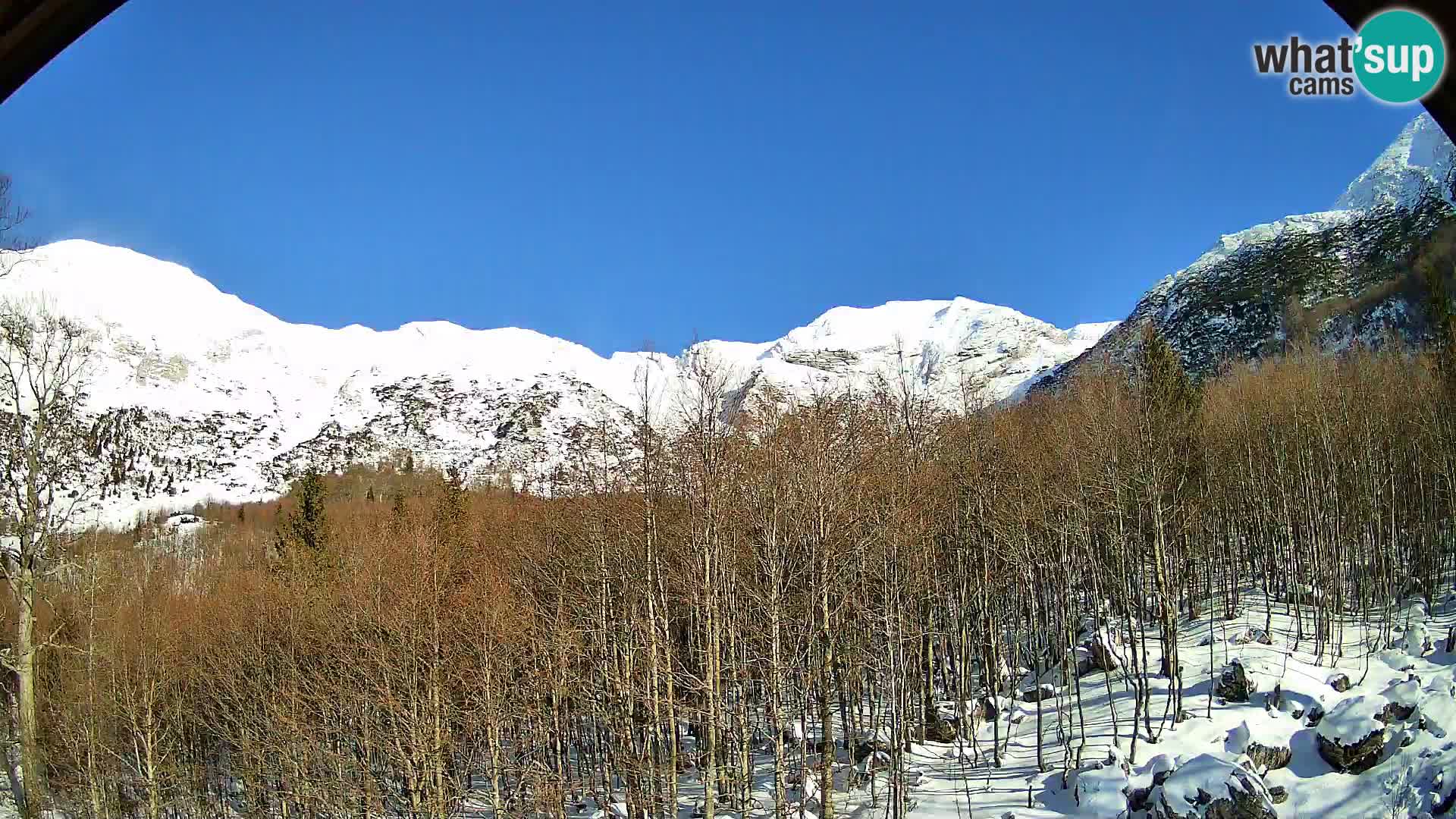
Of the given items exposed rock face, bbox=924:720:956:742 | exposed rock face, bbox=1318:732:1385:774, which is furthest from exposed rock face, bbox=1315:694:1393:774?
exposed rock face, bbox=924:720:956:742

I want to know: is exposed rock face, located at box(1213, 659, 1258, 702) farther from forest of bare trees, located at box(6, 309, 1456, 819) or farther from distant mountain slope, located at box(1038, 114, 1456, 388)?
distant mountain slope, located at box(1038, 114, 1456, 388)

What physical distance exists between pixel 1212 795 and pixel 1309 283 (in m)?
105

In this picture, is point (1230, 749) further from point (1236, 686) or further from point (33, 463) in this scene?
point (33, 463)

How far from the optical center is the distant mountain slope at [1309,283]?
7419 centimetres

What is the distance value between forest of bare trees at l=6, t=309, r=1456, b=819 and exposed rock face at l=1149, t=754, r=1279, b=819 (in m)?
1.83

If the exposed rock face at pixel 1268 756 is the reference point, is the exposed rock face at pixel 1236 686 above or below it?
above

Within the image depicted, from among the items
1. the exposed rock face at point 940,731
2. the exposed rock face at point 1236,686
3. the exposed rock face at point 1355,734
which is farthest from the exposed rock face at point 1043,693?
the exposed rock face at point 1355,734

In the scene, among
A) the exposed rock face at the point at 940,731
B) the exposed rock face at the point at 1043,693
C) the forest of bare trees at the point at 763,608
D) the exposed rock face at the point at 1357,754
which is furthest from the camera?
the exposed rock face at the point at 1043,693

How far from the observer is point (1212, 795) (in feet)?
51.7

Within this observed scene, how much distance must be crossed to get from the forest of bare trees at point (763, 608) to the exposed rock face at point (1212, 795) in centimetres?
183

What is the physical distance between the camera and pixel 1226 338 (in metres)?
99.6

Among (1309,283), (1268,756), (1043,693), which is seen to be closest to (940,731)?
(1043,693)

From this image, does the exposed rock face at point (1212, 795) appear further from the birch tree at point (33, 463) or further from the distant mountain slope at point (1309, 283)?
the distant mountain slope at point (1309, 283)

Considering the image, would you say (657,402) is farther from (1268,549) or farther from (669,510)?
(1268,549)
